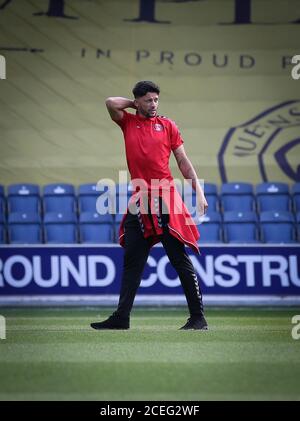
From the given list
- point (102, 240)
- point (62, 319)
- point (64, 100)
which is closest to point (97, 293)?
point (102, 240)

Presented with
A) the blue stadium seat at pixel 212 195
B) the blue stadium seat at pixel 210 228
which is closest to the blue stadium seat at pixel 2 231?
the blue stadium seat at pixel 210 228

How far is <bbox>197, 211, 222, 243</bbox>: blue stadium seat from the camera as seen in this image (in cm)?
1330

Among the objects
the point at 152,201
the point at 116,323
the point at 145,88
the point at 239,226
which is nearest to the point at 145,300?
the point at 239,226

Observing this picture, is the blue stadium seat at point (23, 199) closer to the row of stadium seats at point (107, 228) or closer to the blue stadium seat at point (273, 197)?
the row of stadium seats at point (107, 228)

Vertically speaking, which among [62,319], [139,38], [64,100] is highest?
[139,38]

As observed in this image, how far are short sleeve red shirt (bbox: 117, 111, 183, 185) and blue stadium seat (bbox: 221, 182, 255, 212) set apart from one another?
5.74 m

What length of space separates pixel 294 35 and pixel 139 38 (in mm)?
2307

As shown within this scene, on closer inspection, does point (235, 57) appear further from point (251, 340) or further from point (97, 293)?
point (251, 340)

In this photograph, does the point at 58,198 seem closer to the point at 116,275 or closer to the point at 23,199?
the point at 23,199

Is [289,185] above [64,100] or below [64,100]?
below

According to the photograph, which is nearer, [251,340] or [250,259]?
[251,340]

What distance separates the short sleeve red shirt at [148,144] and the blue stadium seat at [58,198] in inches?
223

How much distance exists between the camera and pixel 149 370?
623cm

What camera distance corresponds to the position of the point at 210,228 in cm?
1336
